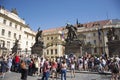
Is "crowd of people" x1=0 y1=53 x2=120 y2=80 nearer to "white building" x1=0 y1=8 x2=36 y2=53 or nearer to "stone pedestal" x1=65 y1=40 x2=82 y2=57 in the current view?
"stone pedestal" x1=65 y1=40 x2=82 y2=57

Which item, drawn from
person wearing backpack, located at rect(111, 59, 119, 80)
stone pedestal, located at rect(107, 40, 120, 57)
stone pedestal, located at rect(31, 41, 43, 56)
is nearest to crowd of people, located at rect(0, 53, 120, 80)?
person wearing backpack, located at rect(111, 59, 119, 80)

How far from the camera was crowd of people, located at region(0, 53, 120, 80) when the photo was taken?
35.5ft

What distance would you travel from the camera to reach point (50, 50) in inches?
2562

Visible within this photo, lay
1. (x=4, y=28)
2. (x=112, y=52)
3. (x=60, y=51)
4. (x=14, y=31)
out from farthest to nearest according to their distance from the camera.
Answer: (x=60, y=51)
(x=14, y=31)
(x=4, y=28)
(x=112, y=52)

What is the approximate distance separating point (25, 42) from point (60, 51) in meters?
14.1

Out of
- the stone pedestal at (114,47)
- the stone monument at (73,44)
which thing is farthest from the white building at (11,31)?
the stone pedestal at (114,47)

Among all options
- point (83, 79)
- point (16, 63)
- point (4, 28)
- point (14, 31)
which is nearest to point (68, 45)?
point (16, 63)

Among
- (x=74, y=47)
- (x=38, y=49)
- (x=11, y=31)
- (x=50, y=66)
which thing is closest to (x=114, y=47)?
(x=74, y=47)

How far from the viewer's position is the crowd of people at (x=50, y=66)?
426 inches

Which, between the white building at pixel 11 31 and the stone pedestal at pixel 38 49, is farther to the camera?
the white building at pixel 11 31

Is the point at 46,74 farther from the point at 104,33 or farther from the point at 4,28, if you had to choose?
the point at 104,33

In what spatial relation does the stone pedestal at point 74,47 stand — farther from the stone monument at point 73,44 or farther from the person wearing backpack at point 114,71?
the person wearing backpack at point 114,71

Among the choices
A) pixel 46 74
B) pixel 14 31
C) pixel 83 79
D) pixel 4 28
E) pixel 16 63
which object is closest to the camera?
pixel 46 74

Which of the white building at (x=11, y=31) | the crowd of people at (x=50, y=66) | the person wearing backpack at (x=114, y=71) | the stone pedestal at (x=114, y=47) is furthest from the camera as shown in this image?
the white building at (x=11, y=31)
